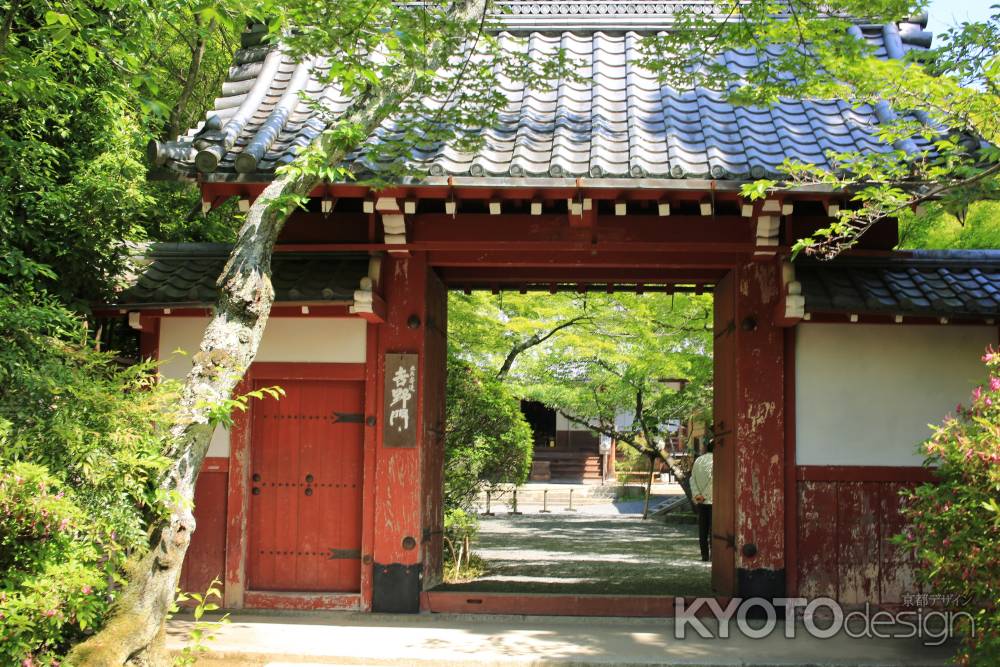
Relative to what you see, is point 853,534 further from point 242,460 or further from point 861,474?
point 242,460

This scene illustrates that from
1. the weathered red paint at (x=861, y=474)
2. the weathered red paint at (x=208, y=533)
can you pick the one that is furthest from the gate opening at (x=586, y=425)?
the weathered red paint at (x=208, y=533)

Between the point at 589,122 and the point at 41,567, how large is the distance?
5588mm

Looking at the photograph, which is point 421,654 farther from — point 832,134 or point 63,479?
point 832,134

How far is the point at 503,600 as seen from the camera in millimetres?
7988

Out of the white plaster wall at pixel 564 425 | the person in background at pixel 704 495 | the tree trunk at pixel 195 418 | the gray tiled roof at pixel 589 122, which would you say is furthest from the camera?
the white plaster wall at pixel 564 425

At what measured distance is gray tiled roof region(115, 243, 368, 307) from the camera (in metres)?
7.77

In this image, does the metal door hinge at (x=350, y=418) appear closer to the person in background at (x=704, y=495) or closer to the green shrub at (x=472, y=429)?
the green shrub at (x=472, y=429)

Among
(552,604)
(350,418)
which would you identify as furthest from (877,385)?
(350,418)

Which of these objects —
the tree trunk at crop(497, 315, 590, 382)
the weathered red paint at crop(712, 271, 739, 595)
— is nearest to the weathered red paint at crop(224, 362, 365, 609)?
the weathered red paint at crop(712, 271, 739, 595)

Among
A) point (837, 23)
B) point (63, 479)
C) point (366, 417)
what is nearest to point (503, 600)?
point (366, 417)

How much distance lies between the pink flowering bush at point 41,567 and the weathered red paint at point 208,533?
3.08 meters

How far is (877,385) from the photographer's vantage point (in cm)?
808

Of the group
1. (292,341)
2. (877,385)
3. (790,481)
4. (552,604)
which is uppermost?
(292,341)

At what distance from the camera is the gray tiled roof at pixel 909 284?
753 cm
